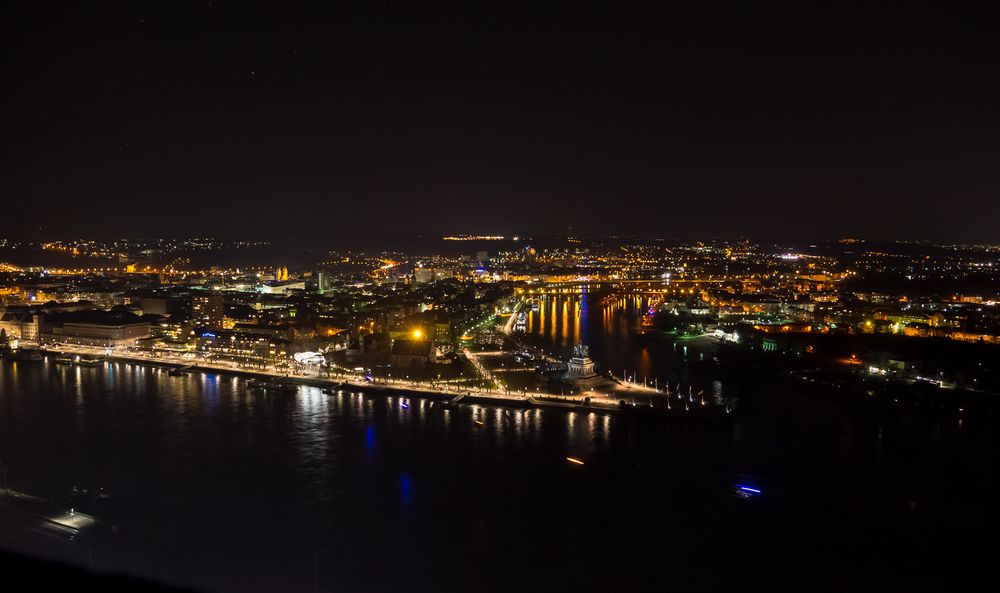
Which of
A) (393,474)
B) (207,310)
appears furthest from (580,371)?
(207,310)

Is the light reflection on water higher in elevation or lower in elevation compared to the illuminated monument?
lower

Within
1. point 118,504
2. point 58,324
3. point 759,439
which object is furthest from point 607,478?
point 58,324

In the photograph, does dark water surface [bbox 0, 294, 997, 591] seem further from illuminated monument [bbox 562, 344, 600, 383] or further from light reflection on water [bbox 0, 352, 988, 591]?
illuminated monument [bbox 562, 344, 600, 383]

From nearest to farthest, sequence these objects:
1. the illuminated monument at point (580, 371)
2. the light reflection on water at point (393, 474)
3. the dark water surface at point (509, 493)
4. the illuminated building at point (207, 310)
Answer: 1. the dark water surface at point (509, 493)
2. the light reflection on water at point (393, 474)
3. the illuminated monument at point (580, 371)
4. the illuminated building at point (207, 310)

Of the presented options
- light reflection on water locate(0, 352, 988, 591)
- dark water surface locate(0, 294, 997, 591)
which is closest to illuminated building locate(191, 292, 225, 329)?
light reflection on water locate(0, 352, 988, 591)

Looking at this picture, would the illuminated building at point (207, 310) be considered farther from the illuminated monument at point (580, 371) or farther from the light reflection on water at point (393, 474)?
the illuminated monument at point (580, 371)

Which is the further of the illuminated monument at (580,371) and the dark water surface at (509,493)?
the illuminated monument at (580,371)

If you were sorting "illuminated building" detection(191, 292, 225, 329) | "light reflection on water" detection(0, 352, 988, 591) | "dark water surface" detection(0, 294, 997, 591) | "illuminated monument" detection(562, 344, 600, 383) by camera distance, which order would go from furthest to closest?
"illuminated building" detection(191, 292, 225, 329), "illuminated monument" detection(562, 344, 600, 383), "light reflection on water" detection(0, 352, 988, 591), "dark water surface" detection(0, 294, 997, 591)

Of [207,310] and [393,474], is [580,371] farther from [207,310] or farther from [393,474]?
[207,310]

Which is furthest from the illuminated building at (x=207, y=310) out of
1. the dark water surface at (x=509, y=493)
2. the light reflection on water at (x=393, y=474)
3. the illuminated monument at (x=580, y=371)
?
the illuminated monument at (x=580, y=371)

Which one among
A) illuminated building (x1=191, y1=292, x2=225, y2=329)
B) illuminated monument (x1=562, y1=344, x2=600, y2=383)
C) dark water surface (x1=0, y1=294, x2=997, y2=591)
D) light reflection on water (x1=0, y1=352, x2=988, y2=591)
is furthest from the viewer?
illuminated building (x1=191, y1=292, x2=225, y2=329)
